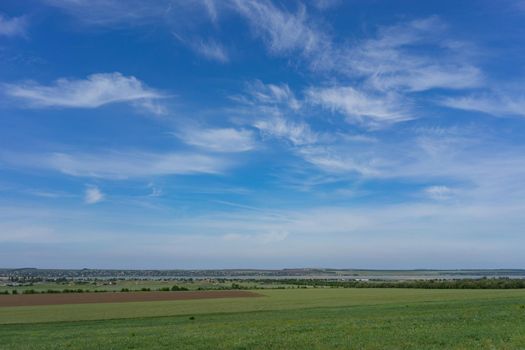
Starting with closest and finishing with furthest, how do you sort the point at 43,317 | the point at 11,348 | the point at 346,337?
1. the point at 346,337
2. the point at 11,348
3. the point at 43,317

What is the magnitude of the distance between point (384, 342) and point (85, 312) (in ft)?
152

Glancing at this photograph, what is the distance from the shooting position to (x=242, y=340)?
2048cm

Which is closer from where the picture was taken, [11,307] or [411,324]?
[411,324]

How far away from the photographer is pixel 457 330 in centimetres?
2052

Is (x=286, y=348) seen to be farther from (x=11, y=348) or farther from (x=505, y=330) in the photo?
(x=11, y=348)

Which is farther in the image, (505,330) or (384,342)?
(505,330)

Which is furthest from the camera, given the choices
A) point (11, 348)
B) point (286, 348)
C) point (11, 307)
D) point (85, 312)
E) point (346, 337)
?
point (11, 307)

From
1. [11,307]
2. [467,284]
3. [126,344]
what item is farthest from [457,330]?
[467,284]

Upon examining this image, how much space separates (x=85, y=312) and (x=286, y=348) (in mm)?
44473

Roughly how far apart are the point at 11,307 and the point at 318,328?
5544 cm

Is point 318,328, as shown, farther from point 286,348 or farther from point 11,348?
point 11,348

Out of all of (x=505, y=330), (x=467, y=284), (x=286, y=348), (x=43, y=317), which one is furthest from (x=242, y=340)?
(x=467, y=284)

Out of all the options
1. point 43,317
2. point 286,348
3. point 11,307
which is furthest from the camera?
point 11,307

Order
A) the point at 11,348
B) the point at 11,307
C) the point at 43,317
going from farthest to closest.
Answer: the point at 11,307
the point at 43,317
the point at 11,348
